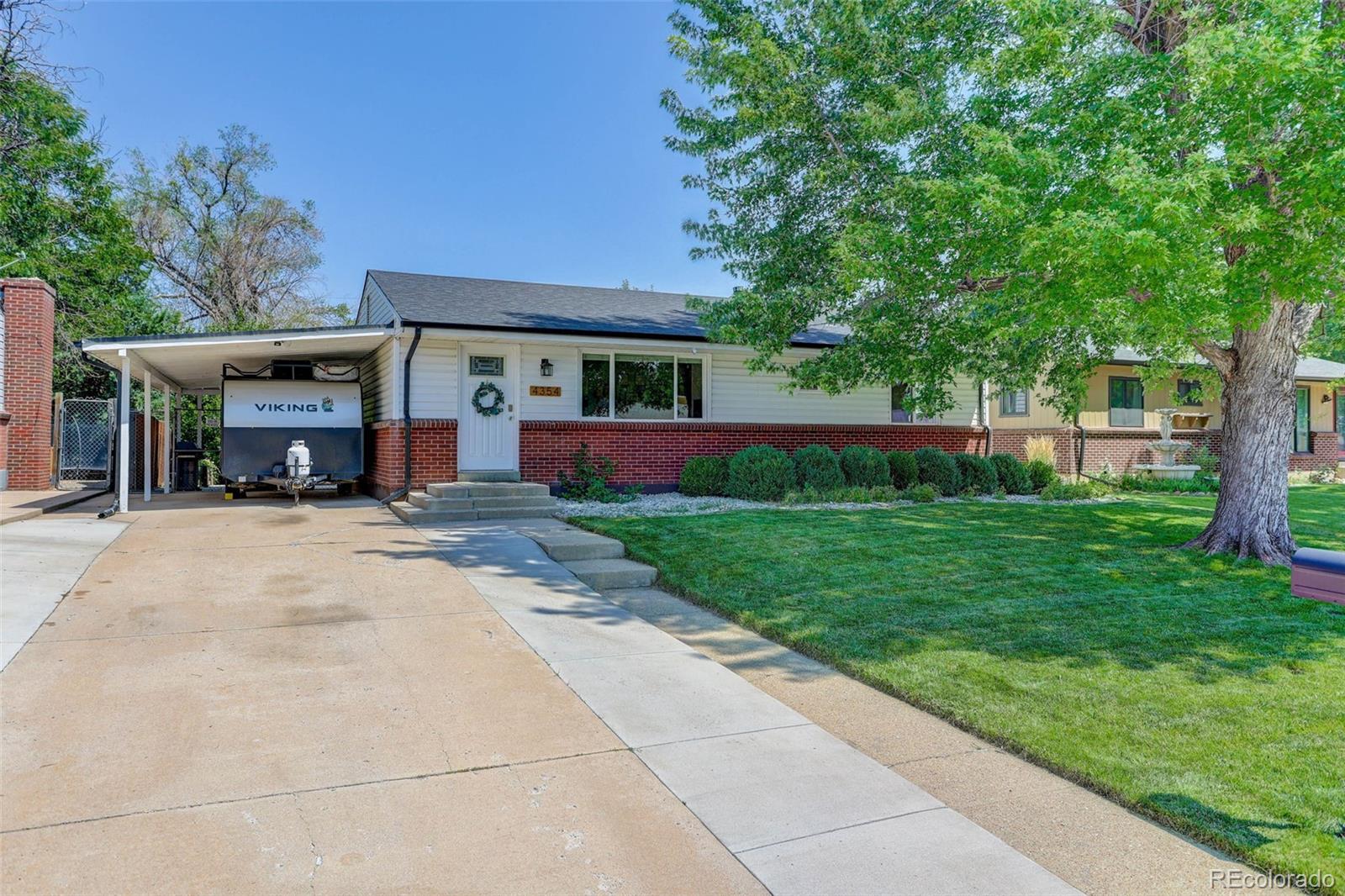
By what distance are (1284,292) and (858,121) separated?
5037 millimetres

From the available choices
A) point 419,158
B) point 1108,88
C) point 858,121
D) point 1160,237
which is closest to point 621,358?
point 858,121

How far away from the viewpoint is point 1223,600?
638cm

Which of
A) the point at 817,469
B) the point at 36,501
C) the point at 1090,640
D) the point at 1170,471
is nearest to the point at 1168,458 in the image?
the point at 1170,471

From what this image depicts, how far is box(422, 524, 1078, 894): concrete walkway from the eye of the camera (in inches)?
107

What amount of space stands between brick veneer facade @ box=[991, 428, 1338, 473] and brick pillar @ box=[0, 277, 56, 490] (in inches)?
773

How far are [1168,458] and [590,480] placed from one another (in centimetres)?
1487

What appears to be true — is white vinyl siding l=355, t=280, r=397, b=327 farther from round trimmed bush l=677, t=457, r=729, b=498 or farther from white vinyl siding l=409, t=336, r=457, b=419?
round trimmed bush l=677, t=457, r=729, b=498

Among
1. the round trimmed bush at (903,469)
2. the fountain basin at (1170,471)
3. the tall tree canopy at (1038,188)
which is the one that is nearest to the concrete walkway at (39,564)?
the tall tree canopy at (1038,188)

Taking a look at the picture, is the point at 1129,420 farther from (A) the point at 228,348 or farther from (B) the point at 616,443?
(A) the point at 228,348

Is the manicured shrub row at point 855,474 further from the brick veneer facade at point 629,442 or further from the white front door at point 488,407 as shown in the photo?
the white front door at point 488,407

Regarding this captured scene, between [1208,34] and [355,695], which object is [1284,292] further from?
[355,695]

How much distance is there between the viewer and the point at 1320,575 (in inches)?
106

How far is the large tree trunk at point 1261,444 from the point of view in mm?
7879

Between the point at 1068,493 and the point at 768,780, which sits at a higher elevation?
the point at 1068,493
